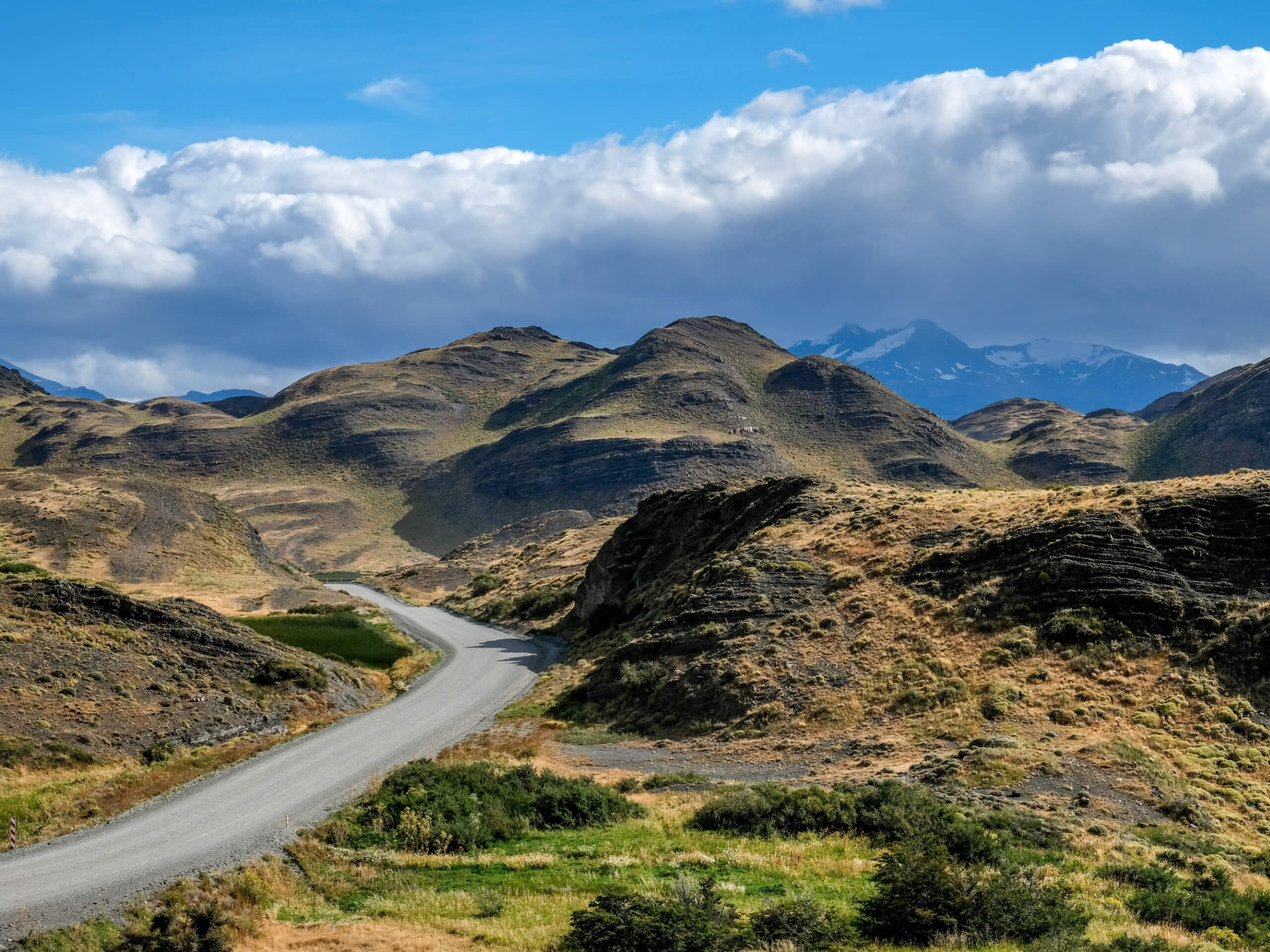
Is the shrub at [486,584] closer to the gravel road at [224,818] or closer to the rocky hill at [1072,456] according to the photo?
the gravel road at [224,818]

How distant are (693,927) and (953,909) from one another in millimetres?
3510

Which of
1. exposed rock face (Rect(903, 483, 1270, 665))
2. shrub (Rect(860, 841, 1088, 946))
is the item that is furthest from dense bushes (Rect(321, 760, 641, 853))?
exposed rock face (Rect(903, 483, 1270, 665))

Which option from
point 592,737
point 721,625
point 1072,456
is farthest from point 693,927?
point 1072,456

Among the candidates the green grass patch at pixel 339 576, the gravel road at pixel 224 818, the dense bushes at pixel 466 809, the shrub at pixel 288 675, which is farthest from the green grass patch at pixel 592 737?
the green grass patch at pixel 339 576

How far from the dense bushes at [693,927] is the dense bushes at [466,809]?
219 inches

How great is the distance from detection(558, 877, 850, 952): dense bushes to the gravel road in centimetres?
695

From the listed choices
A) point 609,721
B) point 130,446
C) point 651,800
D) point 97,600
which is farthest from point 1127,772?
point 130,446

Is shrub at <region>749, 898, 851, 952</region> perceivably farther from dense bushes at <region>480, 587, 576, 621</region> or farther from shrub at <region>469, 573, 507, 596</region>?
shrub at <region>469, 573, 507, 596</region>

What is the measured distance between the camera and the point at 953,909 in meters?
12.5

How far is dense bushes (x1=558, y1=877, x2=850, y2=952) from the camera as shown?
11477mm

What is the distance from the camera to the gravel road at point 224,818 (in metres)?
14.3

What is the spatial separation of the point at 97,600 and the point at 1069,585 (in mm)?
32351

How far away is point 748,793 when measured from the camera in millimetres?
19156

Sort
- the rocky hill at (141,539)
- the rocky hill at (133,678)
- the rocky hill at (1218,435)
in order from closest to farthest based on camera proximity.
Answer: the rocky hill at (133,678) < the rocky hill at (141,539) < the rocky hill at (1218,435)
